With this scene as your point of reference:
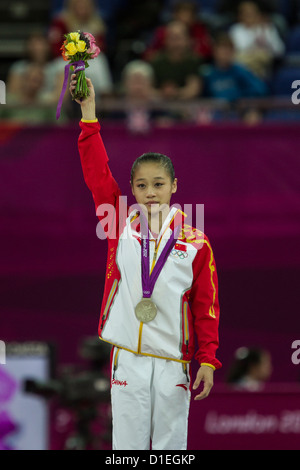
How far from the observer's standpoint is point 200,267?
385 cm

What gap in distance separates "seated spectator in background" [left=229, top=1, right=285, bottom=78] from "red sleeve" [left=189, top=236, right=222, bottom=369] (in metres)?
5.40

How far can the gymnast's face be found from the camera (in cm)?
380

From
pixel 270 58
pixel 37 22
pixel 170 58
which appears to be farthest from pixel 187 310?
pixel 37 22

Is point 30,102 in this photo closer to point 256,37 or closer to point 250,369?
point 256,37

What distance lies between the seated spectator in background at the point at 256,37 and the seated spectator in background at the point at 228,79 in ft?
1.86

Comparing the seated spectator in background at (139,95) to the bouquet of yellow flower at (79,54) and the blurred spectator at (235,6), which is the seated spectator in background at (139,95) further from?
the bouquet of yellow flower at (79,54)

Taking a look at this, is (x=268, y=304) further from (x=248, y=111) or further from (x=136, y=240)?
(x=136, y=240)

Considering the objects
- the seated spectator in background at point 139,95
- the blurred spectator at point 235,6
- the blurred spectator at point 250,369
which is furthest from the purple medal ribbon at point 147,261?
the blurred spectator at point 235,6

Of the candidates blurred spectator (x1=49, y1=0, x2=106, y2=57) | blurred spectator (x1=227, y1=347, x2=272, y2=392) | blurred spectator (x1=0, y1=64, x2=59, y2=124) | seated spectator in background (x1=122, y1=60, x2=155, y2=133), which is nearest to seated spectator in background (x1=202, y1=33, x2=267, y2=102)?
seated spectator in background (x1=122, y1=60, x2=155, y2=133)

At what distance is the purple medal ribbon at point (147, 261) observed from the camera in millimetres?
3738

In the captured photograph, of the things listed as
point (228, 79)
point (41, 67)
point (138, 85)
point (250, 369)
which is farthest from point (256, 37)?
point (250, 369)

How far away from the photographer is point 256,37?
9133mm

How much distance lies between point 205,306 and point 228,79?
16.0 feet

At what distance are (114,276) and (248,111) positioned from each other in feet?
14.2
